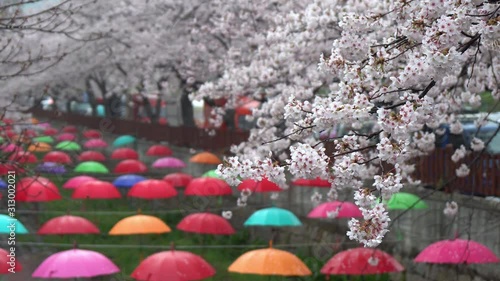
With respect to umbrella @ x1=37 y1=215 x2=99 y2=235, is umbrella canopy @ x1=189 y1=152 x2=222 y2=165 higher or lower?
higher

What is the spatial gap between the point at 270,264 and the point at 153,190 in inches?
332

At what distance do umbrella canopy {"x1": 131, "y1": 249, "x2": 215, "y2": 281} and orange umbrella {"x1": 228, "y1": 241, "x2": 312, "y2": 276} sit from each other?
0.65 m

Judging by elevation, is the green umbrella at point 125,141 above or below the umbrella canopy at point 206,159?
above

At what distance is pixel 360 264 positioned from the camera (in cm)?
1345

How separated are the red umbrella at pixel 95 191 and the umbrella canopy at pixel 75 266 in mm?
7957

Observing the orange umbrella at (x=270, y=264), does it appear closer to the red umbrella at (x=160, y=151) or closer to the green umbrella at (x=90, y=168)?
the green umbrella at (x=90, y=168)

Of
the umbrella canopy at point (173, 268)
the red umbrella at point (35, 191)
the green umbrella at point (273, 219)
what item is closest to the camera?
the umbrella canopy at point (173, 268)

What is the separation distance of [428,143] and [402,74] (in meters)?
6.89

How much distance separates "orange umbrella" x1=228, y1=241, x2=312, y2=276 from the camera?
13.2 metres

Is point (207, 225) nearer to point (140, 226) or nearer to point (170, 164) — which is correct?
point (140, 226)

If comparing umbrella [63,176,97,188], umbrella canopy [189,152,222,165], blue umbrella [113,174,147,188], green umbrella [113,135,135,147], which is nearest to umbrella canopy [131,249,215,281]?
umbrella [63,176,97,188]

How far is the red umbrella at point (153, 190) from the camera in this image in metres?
21.2

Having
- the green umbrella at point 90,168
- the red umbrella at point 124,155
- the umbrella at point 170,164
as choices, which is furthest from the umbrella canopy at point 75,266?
the red umbrella at point 124,155

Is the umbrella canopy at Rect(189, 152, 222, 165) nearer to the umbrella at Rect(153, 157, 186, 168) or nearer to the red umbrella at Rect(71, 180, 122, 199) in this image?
the umbrella at Rect(153, 157, 186, 168)
